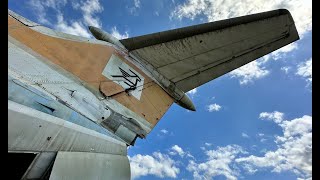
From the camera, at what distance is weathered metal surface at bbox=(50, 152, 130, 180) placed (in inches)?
121

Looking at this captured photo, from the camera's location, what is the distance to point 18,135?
2.64 meters

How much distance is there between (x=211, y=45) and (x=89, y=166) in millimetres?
3155

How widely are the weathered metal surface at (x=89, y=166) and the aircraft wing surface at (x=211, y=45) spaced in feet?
7.13

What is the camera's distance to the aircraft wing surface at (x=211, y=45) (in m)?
4.98

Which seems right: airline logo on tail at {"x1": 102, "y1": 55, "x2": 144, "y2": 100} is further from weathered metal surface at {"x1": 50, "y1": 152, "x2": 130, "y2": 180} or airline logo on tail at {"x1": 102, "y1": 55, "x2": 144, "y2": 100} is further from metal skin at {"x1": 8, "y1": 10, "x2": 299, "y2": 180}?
weathered metal surface at {"x1": 50, "y1": 152, "x2": 130, "y2": 180}

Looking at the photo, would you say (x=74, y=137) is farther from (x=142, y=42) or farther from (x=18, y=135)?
(x=142, y=42)

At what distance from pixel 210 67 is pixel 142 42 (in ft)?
4.90

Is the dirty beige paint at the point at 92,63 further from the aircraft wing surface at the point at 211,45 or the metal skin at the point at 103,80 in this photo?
the aircraft wing surface at the point at 211,45

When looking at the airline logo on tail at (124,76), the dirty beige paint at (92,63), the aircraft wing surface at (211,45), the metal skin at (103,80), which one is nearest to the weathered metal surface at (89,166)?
the metal skin at (103,80)

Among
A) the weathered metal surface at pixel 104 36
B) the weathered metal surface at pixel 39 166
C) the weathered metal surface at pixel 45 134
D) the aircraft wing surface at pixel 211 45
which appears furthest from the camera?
the weathered metal surface at pixel 104 36

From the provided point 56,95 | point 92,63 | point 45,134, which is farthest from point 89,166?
point 92,63

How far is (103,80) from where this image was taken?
4.88m

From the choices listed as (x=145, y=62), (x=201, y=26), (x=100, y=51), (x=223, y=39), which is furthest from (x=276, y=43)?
(x=100, y=51)

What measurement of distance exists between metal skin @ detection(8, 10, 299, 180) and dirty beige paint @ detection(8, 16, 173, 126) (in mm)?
17
